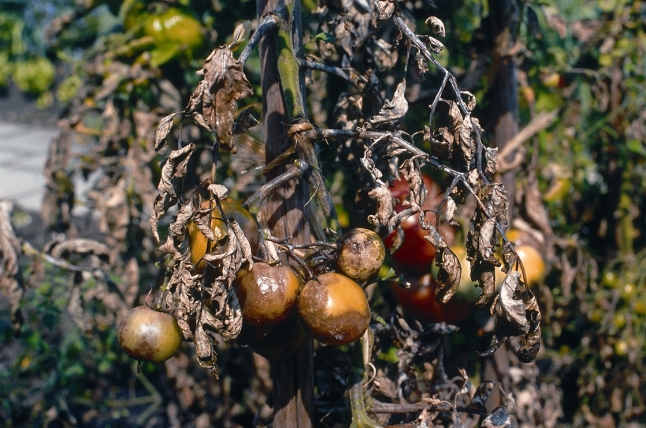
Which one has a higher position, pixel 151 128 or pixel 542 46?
pixel 542 46

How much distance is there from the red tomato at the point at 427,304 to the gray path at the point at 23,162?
9.89 ft

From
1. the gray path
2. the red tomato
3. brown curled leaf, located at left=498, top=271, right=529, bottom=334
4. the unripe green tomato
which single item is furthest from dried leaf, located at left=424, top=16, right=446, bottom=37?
the gray path

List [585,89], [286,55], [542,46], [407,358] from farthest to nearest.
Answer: [585,89] < [542,46] < [407,358] < [286,55]

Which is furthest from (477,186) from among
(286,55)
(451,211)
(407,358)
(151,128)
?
(151,128)

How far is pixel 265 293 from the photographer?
78 centimetres

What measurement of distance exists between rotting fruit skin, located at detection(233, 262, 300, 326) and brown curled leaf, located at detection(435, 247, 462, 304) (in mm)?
193

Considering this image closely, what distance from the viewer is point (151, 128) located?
5.40 ft

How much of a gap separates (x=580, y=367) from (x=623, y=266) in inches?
14.5

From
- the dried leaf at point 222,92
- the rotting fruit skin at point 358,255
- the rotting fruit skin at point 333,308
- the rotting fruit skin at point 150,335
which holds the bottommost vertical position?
the rotting fruit skin at point 150,335

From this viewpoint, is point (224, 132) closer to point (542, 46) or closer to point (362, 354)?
point (362, 354)

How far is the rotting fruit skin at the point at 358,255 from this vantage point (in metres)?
0.81

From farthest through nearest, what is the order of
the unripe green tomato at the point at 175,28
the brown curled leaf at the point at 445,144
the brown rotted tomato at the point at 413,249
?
the unripe green tomato at the point at 175,28, the brown rotted tomato at the point at 413,249, the brown curled leaf at the point at 445,144

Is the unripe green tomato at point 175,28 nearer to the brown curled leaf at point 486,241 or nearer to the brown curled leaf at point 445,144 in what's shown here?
the brown curled leaf at point 445,144

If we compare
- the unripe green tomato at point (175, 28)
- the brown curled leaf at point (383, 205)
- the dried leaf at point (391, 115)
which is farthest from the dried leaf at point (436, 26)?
the unripe green tomato at point (175, 28)
